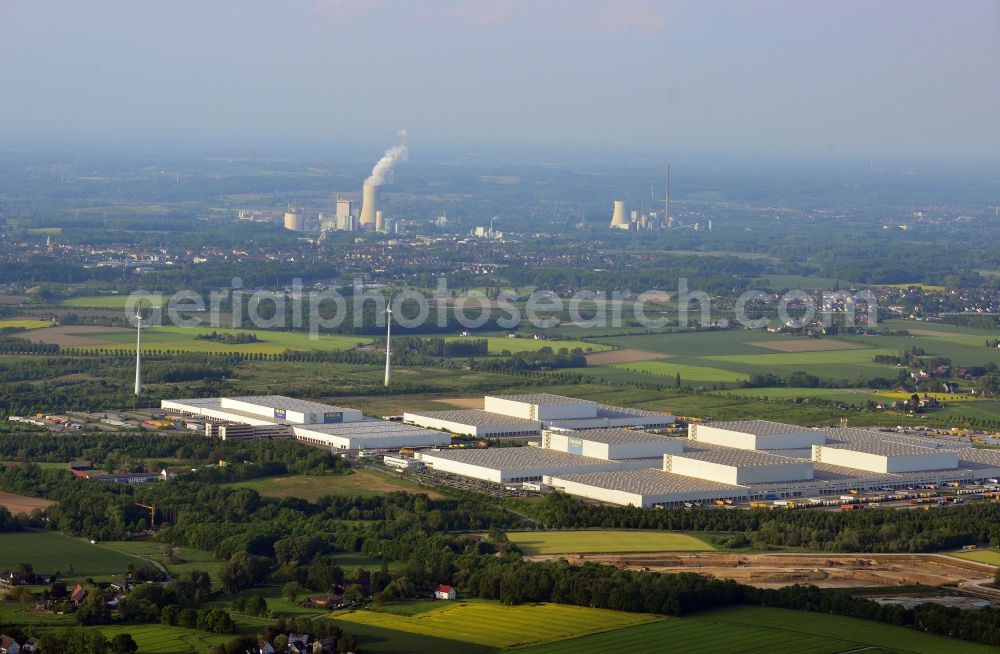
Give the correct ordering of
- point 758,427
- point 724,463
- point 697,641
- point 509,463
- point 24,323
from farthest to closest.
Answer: point 24,323 < point 758,427 < point 509,463 < point 724,463 < point 697,641

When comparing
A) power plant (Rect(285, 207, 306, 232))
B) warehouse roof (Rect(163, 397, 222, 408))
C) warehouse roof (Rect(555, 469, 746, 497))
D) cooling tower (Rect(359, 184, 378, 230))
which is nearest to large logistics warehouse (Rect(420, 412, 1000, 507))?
warehouse roof (Rect(555, 469, 746, 497))

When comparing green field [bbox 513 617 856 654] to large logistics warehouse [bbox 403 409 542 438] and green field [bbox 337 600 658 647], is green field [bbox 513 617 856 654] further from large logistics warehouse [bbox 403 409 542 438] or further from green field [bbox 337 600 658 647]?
large logistics warehouse [bbox 403 409 542 438]

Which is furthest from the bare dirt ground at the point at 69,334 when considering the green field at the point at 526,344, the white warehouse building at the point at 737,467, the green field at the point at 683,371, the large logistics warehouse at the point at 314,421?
the white warehouse building at the point at 737,467

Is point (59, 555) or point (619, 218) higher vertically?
point (619, 218)

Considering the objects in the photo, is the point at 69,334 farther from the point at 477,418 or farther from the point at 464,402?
the point at 477,418

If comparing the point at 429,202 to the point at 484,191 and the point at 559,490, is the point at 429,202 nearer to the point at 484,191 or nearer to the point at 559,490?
the point at 484,191

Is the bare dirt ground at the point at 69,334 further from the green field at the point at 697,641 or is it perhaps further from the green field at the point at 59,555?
the green field at the point at 697,641

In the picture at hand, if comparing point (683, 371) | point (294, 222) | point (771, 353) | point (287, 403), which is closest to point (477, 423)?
point (287, 403)
